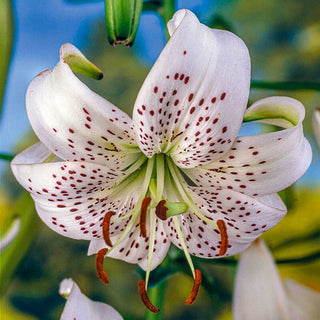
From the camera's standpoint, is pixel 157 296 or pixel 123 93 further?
pixel 123 93

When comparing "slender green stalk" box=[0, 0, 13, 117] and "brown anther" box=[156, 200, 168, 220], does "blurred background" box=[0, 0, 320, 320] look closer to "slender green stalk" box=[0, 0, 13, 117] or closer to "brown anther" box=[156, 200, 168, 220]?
"slender green stalk" box=[0, 0, 13, 117]

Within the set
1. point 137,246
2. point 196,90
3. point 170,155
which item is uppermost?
point 196,90

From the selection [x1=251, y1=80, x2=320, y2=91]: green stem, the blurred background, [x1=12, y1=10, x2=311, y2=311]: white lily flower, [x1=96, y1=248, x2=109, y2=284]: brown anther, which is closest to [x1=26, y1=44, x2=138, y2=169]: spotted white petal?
[x1=12, y1=10, x2=311, y2=311]: white lily flower

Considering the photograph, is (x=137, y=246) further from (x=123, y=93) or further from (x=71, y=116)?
(x=123, y=93)

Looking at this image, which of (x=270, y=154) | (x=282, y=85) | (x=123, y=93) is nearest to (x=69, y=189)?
(x=270, y=154)

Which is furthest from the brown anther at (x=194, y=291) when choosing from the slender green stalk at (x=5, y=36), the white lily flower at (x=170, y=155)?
the slender green stalk at (x=5, y=36)

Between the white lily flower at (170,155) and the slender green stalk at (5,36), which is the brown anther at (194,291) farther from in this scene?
the slender green stalk at (5,36)

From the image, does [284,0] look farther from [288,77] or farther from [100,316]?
[100,316]
